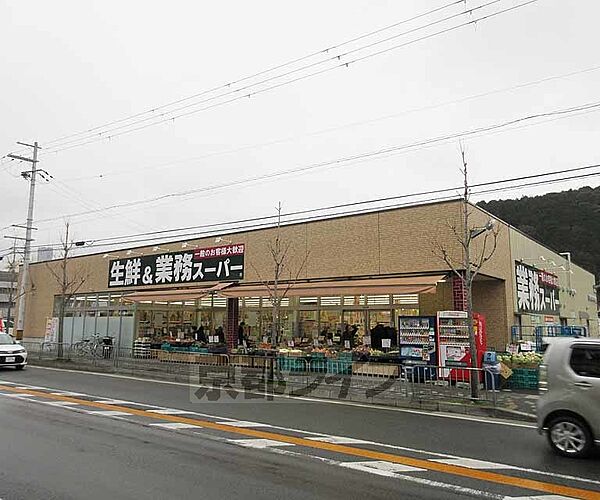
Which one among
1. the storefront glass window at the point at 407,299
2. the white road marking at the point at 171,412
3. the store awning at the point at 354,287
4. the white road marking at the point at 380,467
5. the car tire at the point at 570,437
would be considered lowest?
the white road marking at the point at 380,467

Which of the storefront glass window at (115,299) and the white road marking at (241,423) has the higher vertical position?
the storefront glass window at (115,299)

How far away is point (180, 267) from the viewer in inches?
1019

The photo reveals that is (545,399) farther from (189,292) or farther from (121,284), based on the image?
(121,284)

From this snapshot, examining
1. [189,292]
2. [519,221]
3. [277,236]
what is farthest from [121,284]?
[519,221]

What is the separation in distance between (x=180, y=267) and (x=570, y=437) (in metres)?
20.6

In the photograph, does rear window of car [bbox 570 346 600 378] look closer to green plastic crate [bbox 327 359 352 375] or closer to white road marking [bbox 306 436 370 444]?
white road marking [bbox 306 436 370 444]

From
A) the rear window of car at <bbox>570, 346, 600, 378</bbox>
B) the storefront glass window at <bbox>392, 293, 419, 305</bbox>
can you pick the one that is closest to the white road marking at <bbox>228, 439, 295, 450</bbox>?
the rear window of car at <bbox>570, 346, 600, 378</bbox>

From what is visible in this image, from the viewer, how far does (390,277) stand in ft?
61.1

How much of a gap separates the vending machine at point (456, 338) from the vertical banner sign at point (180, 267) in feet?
32.4

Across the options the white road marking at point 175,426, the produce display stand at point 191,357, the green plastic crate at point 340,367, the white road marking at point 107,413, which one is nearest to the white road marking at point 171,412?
the white road marking at point 107,413

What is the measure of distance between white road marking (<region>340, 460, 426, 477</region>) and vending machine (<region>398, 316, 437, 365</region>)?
9.44 meters

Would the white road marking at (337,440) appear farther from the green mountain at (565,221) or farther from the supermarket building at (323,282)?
the green mountain at (565,221)

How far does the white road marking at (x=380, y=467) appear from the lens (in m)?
6.66

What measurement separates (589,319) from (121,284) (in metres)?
30.0
